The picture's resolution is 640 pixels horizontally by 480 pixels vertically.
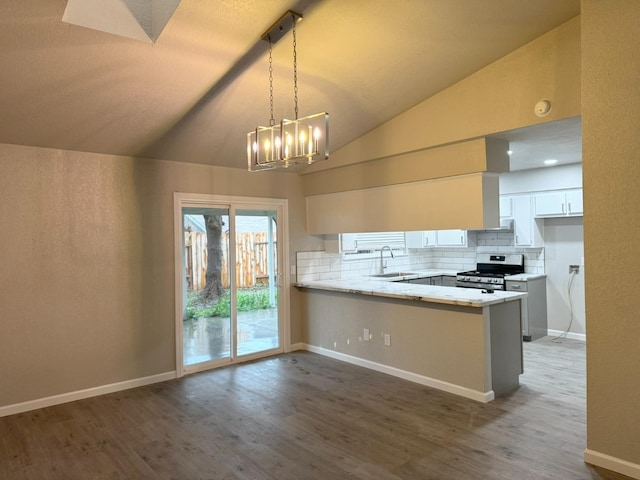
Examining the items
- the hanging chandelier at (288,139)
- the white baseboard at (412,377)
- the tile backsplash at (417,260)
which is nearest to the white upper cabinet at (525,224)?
the tile backsplash at (417,260)

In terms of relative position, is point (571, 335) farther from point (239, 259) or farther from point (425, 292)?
point (239, 259)

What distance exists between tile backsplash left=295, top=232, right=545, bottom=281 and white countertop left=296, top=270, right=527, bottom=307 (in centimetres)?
35

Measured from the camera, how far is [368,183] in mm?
5043

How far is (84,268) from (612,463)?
451 centimetres

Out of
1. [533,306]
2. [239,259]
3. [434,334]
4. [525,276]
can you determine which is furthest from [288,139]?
[533,306]

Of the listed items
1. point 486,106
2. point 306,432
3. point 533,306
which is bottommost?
point 306,432

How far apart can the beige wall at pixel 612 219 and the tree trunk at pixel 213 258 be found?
12.4 feet

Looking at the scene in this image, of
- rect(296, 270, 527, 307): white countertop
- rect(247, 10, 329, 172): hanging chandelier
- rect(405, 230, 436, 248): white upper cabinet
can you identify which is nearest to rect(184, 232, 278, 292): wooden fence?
rect(296, 270, 527, 307): white countertop

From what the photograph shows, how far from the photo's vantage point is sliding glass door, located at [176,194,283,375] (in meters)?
4.97

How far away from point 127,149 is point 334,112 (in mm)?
2086

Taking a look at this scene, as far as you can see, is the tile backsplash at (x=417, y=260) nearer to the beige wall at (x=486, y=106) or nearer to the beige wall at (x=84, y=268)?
the beige wall at (x=486, y=106)

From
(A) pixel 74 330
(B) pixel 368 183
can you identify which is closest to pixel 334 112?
(B) pixel 368 183

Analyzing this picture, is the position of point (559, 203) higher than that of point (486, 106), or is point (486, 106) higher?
point (486, 106)

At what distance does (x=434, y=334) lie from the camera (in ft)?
14.0
